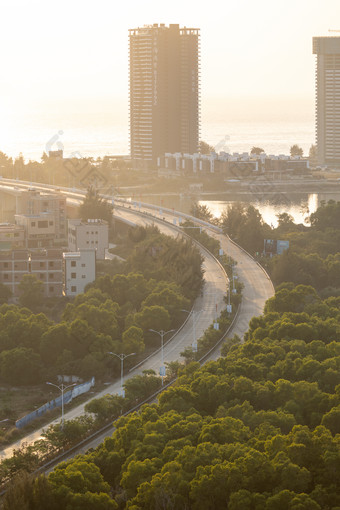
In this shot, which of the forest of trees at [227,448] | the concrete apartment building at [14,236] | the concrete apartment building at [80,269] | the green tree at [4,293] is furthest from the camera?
the concrete apartment building at [14,236]

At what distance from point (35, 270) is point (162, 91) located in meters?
53.6

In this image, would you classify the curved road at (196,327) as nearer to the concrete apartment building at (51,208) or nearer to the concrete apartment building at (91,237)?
the concrete apartment building at (91,237)

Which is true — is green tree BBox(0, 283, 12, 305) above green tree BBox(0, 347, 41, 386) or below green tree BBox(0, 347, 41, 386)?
above

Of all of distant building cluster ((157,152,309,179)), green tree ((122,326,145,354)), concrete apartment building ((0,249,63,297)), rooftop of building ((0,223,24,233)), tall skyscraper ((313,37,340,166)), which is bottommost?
green tree ((122,326,145,354))

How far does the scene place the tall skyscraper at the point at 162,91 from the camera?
292 ft

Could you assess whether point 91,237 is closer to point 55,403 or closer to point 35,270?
point 35,270

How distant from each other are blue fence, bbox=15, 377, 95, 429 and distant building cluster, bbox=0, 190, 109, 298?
1062 centimetres

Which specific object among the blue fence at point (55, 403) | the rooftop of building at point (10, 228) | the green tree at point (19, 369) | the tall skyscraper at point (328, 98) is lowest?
the blue fence at point (55, 403)

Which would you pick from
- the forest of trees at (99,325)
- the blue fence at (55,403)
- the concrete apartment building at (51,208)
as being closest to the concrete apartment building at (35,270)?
the forest of trees at (99,325)

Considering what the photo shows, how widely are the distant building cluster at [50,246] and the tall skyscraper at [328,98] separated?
48.5 m

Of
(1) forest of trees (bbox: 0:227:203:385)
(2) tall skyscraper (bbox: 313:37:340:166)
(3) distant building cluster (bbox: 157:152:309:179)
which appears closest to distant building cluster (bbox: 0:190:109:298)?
(1) forest of trees (bbox: 0:227:203:385)

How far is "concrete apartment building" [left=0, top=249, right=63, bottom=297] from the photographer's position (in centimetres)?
3741

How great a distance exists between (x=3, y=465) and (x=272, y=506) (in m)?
5.61

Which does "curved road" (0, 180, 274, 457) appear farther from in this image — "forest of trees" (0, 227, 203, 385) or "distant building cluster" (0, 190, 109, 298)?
"distant building cluster" (0, 190, 109, 298)
